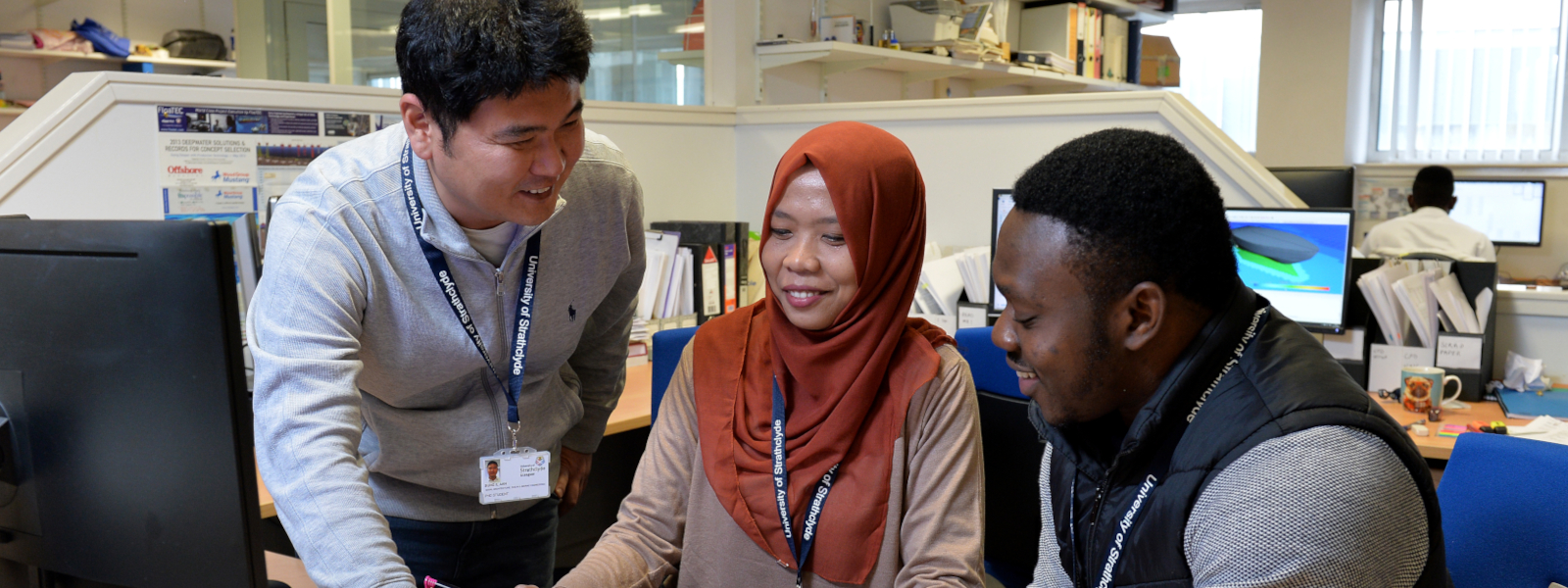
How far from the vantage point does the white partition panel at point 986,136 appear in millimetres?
2715

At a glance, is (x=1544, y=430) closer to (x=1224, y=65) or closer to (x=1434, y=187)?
(x=1434, y=187)

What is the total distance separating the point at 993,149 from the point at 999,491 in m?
1.45

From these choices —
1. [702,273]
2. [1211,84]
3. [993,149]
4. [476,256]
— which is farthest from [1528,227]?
[476,256]

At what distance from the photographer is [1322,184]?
13.9 ft

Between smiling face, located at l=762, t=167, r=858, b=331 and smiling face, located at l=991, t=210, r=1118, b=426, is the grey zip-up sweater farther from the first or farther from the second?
smiling face, located at l=991, t=210, r=1118, b=426

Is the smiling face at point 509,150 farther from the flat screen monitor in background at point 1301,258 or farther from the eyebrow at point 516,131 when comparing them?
the flat screen monitor in background at point 1301,258

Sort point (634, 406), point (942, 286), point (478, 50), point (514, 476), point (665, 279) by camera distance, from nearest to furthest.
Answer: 1. point (478, 50)
2. point (514, 476)
3. point (634, 406)
4. point (665, 279)
5. point (942, 286)

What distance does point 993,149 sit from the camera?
10.2 ft

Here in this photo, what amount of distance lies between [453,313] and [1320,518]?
1032mm

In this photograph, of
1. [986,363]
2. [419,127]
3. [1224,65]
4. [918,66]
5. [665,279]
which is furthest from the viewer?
[1224,65]

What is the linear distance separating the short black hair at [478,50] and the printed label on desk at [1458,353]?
243cm

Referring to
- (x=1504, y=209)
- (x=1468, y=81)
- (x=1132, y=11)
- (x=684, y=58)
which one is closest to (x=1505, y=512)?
(x=684, y=58)

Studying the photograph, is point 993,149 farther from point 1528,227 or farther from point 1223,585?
point 1528,227

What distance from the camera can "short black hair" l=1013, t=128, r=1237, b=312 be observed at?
2.91ft
